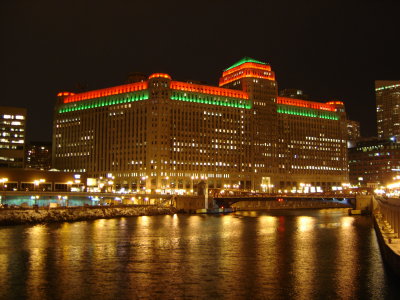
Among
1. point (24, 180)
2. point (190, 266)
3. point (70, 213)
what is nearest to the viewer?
point (190, 266)

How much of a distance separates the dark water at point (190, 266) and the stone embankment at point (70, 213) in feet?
64.7

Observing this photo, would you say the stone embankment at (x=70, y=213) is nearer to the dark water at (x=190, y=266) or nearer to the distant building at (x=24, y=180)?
the dark water at (x=190, y=266)

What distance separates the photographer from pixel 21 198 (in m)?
161

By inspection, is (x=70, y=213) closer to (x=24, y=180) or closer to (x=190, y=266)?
(x=24, y=180)

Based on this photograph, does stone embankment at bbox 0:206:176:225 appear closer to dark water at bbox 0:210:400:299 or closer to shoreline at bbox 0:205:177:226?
shoreline at bbox 0:205:177:226

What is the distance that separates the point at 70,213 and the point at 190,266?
79.2 meters

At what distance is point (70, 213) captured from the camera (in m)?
134

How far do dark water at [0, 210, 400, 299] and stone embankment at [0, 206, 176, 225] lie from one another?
1972 cm

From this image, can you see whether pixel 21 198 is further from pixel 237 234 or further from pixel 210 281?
pixel 210 281

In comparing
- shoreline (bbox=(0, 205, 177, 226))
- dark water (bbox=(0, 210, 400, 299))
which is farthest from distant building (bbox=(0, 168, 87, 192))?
dark water (bbox=(0, 210, 400, 299))

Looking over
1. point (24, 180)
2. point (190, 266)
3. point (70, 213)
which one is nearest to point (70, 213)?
point (70, 213)

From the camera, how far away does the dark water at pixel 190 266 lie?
161ft

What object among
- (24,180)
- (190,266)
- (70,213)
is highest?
(24,180)

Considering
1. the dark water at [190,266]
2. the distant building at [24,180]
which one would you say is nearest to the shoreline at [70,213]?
the dark water at [190,266]
